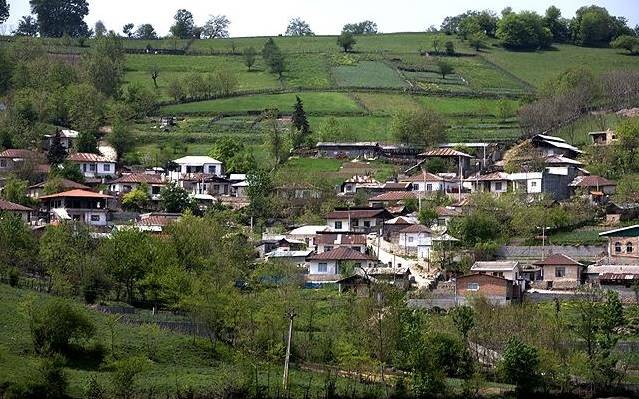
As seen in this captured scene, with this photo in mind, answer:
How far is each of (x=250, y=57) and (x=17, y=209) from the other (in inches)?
2291

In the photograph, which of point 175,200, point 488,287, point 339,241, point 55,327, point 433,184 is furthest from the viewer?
point 433,184

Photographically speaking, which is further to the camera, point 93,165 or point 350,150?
point 350,150

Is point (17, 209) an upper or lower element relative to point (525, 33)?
lower

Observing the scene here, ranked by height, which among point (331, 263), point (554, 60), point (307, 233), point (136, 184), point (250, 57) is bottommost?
point (331, 263)

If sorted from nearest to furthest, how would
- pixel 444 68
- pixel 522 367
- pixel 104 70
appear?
pixel 522 367 → pixel 104 70 → pixel 444 68

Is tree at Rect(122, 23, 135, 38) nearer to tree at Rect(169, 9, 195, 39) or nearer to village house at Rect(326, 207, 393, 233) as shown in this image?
tree at Rect(169, 9, 195, 39)

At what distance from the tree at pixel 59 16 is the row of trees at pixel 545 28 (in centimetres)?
4341

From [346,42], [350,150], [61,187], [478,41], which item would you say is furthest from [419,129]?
[478,41]

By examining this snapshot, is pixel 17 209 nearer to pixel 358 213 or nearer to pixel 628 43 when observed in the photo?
pixel 358 213

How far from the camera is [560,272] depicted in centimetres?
6850

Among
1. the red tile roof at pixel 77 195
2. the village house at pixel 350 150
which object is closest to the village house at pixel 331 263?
the red tile roof at pixel 77 195

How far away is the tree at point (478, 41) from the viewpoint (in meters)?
143

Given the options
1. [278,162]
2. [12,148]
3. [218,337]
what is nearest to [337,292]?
[218,337]

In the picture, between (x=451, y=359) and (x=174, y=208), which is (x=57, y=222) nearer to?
(x=174, y=208)
